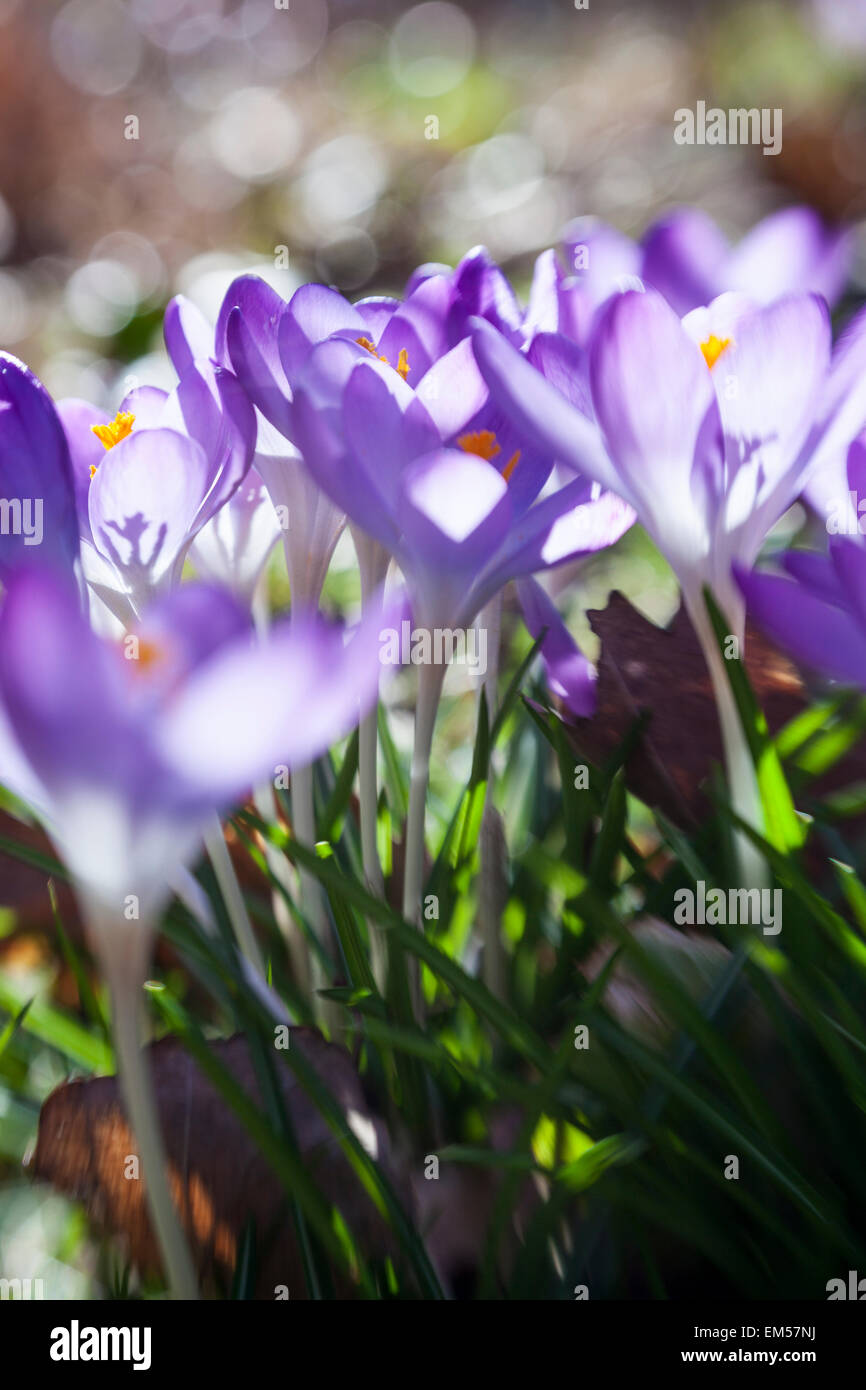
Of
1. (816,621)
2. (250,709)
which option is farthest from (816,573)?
(250,709)

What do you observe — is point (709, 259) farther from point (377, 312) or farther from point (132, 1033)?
point (132, 1033)

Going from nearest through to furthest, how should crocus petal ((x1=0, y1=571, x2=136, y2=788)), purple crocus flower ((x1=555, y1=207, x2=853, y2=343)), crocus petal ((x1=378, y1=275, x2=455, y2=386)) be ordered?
1. crocus petal ((x1=0, y1=571, x2=136, y2=788))
2. crocus petal ((x1=378, y1=275, x2=455, y2=386))
3. purple crocus flower ((x1=555, y1=207, x2=853, y2=343))

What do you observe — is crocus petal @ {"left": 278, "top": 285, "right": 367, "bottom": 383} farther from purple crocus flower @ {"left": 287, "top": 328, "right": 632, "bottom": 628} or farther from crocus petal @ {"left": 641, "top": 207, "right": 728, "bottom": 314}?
crocus petal @ {"left": 641, "top": 207, "right": 728, "bottom": 314}

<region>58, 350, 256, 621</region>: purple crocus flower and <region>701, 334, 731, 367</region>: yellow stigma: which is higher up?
<region>701, 334, 731, 367</region>: yellow stigma

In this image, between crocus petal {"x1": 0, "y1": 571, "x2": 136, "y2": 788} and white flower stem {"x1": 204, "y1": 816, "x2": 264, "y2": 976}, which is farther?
white flower stem {"x1": 204, "y1": 816, "x2": 264, "y2": 976}

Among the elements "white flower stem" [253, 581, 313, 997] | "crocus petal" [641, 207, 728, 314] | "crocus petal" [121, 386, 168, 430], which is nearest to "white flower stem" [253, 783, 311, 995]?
"white flower stem" [253, 581, 313, 997]
